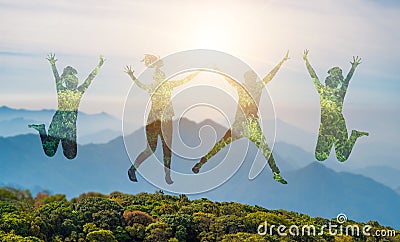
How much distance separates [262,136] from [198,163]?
3.48ft

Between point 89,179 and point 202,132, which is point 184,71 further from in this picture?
point 89,179

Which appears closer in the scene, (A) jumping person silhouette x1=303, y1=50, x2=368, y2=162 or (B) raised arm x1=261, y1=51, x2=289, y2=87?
(B) raised arm x1=261, y1=51, x2=289, y2=87

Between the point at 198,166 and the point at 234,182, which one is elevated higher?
the point at 234,182

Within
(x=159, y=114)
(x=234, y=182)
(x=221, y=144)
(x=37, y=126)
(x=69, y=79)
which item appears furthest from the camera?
A: (x=234, y=182)

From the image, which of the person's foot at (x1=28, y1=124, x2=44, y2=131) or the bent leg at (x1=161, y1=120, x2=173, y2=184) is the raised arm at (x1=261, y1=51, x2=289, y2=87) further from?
the person's foot at (x1=28, y1=124, x2=44, y2=131)

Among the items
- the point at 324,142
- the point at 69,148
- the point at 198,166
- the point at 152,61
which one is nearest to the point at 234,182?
the point at 324,142

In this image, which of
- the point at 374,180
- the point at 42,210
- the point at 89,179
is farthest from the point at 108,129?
the point at 42,210

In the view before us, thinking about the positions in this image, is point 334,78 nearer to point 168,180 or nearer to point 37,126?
point 168,180

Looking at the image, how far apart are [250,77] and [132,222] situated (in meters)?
2.78

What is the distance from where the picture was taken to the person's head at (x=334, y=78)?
359 inches

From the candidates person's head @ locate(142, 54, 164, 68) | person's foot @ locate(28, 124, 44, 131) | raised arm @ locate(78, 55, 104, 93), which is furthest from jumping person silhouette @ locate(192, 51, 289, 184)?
person's foot @ locate(28, 124, 44, 131)

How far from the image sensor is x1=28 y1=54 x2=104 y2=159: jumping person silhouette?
29.6ft

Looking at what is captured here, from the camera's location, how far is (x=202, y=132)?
825 cm

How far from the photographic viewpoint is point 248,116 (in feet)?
28.1
